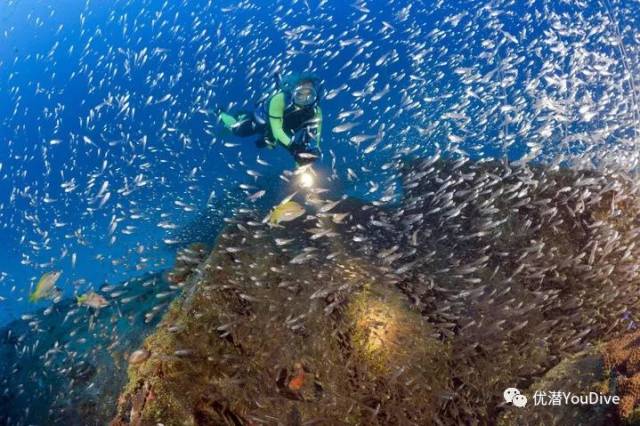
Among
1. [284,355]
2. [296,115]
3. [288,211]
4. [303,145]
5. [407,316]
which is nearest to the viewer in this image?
[284,355]

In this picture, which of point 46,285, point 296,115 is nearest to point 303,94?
point 296,115

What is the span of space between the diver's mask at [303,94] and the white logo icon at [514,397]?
20.4 ft

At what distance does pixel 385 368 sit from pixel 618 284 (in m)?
4.19

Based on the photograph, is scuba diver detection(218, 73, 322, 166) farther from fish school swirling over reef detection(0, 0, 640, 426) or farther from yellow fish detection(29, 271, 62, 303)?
yellow fish detection(29, 271, 62, 303)

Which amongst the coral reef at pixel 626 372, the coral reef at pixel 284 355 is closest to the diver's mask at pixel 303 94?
the coral reef at pixel 284 355

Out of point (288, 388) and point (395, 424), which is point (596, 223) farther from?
point (288, 388)

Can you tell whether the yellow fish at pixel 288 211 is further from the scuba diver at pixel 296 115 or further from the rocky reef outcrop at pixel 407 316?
the scuba diver at pixel 296 115

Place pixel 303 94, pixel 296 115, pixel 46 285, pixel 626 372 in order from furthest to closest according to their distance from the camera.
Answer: pixel 296 115
pixel 303 94
pixel 46 285
pixel 626 372

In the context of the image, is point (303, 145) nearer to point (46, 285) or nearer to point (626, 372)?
point (46, 285)

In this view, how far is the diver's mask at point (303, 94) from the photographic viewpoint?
8.09 m

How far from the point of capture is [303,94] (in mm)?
8125

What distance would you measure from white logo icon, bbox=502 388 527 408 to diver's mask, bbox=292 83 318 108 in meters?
6.21

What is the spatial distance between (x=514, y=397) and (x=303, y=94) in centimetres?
638

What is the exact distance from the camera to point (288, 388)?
4383 millimetres
